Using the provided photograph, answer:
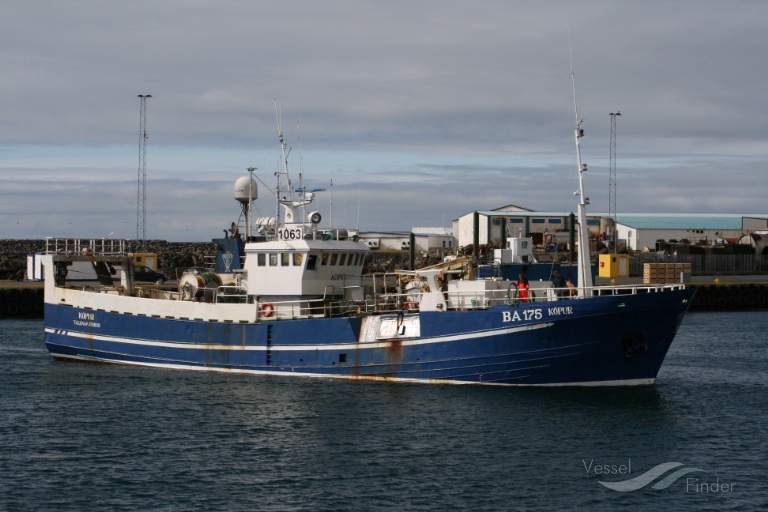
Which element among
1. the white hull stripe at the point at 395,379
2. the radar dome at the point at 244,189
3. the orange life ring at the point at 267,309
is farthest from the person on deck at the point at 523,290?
the radar dome at the point at 244,189

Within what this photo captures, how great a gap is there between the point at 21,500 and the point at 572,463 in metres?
11.9

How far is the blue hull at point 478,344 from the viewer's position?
28.6m

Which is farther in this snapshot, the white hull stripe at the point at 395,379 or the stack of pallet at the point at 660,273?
the stack of pallet at the point at 660,273

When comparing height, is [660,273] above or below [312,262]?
below

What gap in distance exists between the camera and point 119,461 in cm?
2300

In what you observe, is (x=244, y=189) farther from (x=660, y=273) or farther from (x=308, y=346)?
(x=660, y=273)


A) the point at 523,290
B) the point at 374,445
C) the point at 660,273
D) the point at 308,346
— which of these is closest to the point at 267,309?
the point at 308,346

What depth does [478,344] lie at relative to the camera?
2972 centimetres

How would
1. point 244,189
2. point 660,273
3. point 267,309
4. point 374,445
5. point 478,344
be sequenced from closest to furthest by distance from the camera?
point 374,445, point 478,344, point 267,309, point 244,189, point 660,273

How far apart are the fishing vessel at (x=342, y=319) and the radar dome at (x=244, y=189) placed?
0.13 feet

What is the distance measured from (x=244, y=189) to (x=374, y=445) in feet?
59.6

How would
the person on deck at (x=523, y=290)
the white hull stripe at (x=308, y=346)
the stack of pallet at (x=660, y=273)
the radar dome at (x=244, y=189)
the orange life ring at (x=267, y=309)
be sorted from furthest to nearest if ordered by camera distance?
the stack of pallet at (x=660, y=273), the radar dome at (x=244, y=189), the orange life ring at (x=267, y=309), the person on deck at (x=523, y=290), the white hull stripe at (x=308, y=346)

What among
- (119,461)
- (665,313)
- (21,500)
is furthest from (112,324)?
(665,313)

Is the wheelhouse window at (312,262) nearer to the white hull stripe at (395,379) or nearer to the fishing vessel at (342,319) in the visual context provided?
the fishing vessel at (342,319)
